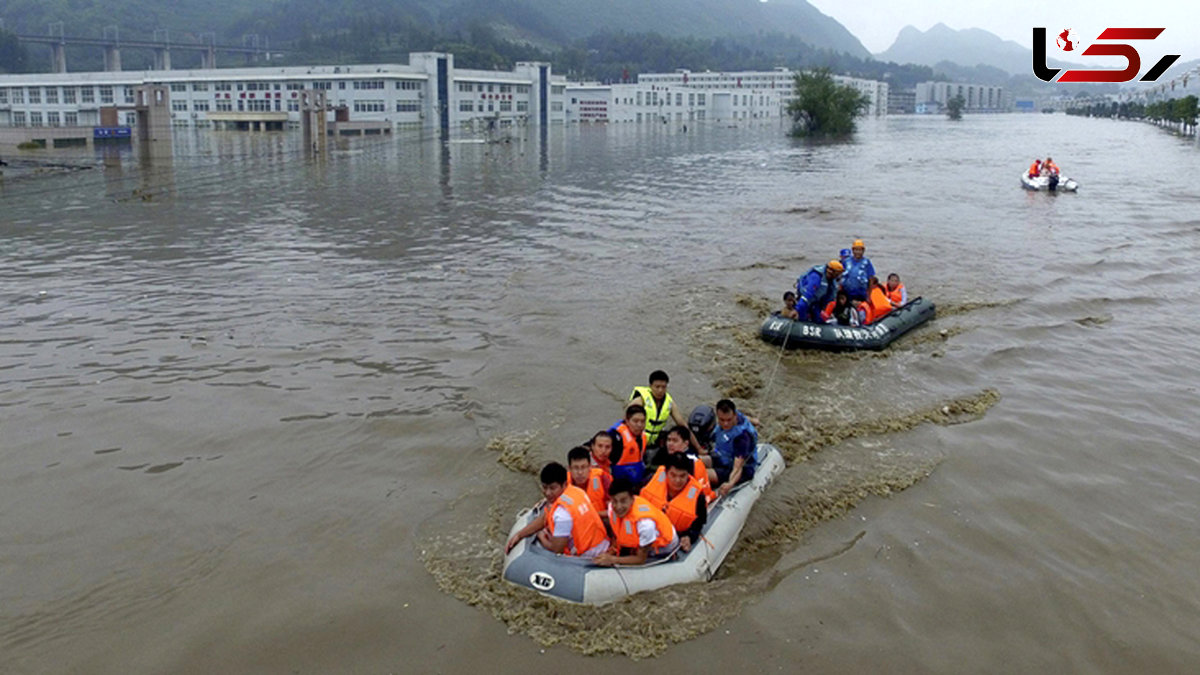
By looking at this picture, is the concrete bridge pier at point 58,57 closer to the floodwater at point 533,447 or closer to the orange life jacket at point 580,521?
the floodwater at point 533,447

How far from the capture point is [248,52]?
160875 millimetres

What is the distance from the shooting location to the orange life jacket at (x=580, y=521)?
689 cm

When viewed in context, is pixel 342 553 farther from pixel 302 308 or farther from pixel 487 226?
pixel 487 226

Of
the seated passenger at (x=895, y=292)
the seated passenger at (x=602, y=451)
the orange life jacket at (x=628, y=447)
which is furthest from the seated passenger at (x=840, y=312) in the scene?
the seated passenger at (x=602, y=451)

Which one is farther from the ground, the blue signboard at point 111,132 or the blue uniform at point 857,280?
the blue signboard at point 111,132

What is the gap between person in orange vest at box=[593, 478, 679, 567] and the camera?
22.5 ft

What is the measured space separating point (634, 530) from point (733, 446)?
186cm

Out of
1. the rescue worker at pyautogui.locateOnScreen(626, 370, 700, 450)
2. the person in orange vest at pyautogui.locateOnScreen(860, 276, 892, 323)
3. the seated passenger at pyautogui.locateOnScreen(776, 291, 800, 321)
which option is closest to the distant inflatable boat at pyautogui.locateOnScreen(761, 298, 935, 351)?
the seated passenger at pyautogui.locateOnScreen(776, 291, 800, 321)

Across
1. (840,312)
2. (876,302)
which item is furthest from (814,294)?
(876,302)

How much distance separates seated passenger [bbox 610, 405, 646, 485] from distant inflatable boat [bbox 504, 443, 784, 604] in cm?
91

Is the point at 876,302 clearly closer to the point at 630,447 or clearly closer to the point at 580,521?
the point at 630,447

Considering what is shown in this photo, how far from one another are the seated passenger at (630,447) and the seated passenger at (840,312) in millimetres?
6592

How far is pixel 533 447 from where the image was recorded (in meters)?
9.96

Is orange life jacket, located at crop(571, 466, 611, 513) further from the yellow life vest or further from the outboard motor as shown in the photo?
the outboard motor
